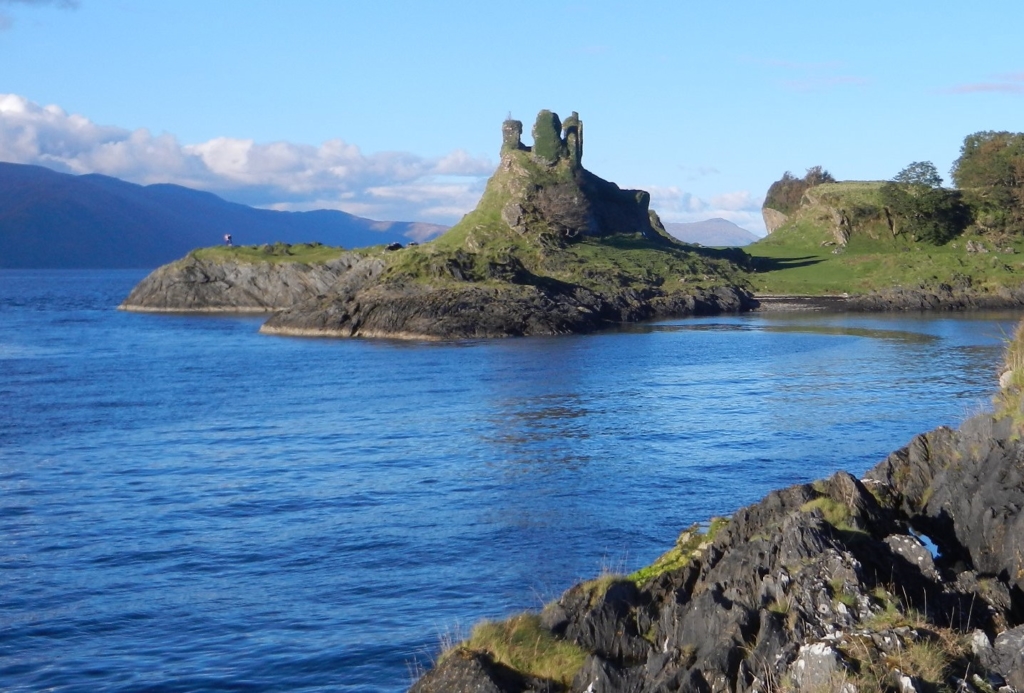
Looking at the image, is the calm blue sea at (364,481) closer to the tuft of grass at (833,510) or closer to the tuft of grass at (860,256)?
the tuft of grass at (833,510)

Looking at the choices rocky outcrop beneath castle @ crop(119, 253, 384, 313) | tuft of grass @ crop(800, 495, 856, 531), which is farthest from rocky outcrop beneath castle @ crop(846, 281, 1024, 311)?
tuft of grass @ crop(800, 495, 856, 531)

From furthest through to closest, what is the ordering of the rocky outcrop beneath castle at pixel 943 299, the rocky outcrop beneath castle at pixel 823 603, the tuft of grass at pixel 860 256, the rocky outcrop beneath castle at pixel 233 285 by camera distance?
the rocky outcrop beneath castle at pixel 233 285, the tuft of grass at pixel 860 256, the rocky outcrop beneath castle at pixel 943 299, the rocky outcrop beneath castle at pixel 823 603

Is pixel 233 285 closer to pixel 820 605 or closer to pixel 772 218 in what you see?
pixel 772 218

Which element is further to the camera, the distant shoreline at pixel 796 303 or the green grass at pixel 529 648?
the distant shoreline at pixel 796 303

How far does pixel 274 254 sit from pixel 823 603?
138 metres

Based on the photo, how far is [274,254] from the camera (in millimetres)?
148250

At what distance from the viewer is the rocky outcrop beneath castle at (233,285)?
A: 5394 inches

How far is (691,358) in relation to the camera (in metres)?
76.5

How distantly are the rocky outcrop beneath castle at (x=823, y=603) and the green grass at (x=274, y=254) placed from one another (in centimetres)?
12234

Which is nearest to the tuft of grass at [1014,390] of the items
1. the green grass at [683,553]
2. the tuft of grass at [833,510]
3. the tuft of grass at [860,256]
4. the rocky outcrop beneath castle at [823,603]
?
the rocky outcrop beneath castle at [823,603]

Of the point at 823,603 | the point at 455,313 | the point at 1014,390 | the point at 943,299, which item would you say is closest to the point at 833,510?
the point at 823,603

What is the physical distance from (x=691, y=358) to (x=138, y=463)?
43786mm

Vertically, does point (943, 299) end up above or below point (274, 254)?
below

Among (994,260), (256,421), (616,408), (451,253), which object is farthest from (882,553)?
(994,260)
